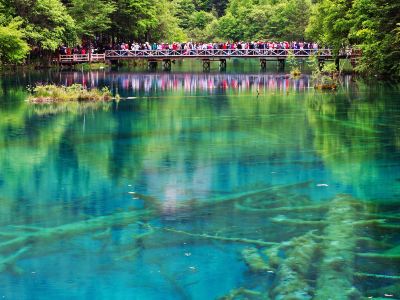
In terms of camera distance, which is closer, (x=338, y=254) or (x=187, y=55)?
(x=338, y=254)

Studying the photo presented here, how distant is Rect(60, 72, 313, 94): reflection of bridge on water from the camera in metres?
42.0

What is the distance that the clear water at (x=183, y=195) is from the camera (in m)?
10.8

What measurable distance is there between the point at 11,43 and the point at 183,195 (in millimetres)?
35440

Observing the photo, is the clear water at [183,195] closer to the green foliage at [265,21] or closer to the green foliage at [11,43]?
the green foliage at [11,43]

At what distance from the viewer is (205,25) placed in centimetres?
11469

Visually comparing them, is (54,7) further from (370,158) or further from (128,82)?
(370,158)

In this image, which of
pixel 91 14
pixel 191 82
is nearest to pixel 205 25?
pixel 91 14

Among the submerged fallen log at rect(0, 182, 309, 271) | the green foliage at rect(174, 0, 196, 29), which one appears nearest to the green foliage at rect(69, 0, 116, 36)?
the green foliage at rect(174, 0, 196, 29)

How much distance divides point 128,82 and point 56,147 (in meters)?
25.7

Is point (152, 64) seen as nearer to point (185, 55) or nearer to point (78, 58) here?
point (185, 55)

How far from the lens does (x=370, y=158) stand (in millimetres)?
19672

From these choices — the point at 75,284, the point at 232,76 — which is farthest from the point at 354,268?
the point at 232,76

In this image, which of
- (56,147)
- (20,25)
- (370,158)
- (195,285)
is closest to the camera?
(195,285)

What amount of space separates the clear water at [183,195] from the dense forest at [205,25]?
46.5 ft
